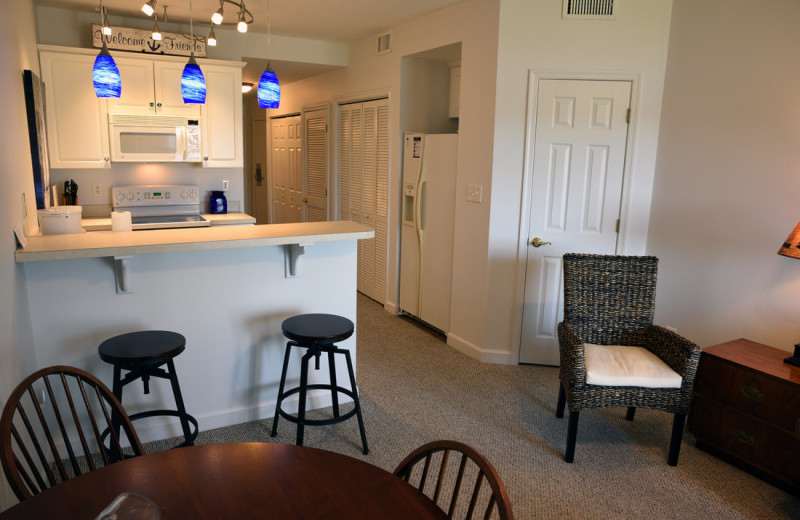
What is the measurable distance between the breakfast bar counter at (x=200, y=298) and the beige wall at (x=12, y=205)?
111mm

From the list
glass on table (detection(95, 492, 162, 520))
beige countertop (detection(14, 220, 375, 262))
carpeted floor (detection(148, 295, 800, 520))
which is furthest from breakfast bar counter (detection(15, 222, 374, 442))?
glass on table (detection(95, 492, 162, 520))

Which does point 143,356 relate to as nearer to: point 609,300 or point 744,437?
point 609,300

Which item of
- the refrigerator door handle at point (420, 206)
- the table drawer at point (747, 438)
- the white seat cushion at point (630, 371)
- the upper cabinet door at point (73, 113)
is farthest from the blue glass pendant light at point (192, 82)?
Result: the table drawer at point (747, 438)

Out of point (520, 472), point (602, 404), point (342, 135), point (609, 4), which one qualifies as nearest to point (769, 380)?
point (602, 404)

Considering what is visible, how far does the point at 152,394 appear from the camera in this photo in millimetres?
2785

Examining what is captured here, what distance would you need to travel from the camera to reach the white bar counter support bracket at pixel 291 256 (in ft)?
9.67

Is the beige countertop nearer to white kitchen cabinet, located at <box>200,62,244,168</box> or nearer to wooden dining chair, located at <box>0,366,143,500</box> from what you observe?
wooden dining chair, located at <box>0,366,143,500</box>

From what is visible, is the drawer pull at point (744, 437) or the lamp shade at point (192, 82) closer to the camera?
the drawer pull at point (744, 437)

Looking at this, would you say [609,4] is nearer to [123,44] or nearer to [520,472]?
[520,472]

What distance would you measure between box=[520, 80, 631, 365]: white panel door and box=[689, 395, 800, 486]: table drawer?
1190 mm

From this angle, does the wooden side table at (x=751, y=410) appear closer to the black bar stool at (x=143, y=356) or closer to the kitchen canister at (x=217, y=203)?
the black bar stool at (x=143, y=356)

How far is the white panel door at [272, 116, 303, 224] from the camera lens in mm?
6914

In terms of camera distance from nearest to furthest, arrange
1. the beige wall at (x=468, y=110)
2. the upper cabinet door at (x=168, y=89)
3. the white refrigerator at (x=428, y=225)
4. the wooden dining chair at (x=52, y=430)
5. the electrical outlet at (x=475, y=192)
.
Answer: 1. the wooden dining chair at (x=52, y=430)
2. the beige wall at (x=468, y=110)
3. the electrical outlet at (x=475, y=192)
4. the white refrigerator at (x=428, y=225)
5. the upper cabinet door at (x=168, y=89)

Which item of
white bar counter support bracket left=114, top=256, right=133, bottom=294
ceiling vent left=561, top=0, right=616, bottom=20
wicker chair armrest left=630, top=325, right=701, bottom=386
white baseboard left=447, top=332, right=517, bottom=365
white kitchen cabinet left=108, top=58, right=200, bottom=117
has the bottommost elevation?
white baseboard left=447, top=332, right=517, bottom=365
